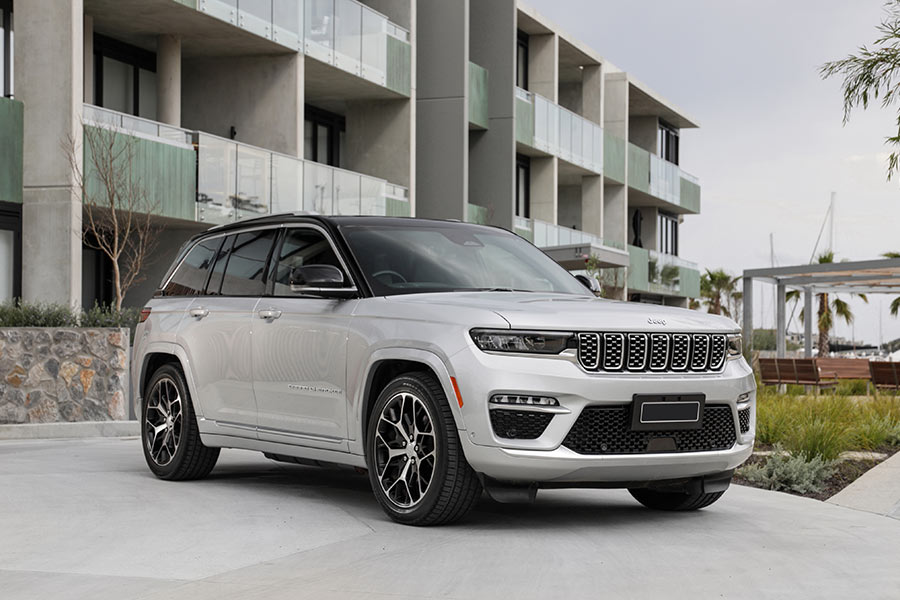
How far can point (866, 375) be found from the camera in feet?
91.3

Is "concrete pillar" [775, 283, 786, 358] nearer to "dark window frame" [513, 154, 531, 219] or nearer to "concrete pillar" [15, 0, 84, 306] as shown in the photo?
"dark window frame" [513, 154, 531, 219]

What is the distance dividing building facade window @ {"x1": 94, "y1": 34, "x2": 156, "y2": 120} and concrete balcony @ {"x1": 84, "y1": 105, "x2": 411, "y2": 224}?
2617 millimetres

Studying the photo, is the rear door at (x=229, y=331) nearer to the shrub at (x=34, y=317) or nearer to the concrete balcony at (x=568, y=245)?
the shrub at (x=34, y=317)

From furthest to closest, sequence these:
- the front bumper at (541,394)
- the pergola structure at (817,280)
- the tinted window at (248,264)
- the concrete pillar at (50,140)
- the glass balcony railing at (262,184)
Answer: the pergola structure at (817,280) → the glass balcony railing at (262,184) → the concrete pillar at (50,140) → the tinted window at (248,264) → the front bumper at (541,394)

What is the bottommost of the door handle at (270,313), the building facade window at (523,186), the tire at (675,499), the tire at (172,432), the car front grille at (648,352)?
the tire at (675,499)

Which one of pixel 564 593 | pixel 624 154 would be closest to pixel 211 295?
pixel 564 593

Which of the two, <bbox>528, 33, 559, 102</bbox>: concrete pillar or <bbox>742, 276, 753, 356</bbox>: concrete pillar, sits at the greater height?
<bbox>528, 33, 559, 102</bbox>: concrete pillar

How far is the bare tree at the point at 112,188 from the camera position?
19266mm

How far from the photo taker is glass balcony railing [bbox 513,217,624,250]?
3642cm

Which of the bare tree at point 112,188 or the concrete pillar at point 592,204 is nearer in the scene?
the bare tree at point 112,188

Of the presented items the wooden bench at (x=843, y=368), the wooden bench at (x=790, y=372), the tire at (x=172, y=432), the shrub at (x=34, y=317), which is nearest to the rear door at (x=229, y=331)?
the tire at (x=172, y=432)

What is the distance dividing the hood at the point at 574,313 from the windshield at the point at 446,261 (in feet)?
1.08

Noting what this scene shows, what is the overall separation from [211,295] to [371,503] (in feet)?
7.20

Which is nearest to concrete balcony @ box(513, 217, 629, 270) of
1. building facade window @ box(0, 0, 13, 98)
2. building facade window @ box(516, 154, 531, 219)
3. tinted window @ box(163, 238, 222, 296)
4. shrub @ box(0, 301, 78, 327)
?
building facade window @ box(516, 154, 531, 219)
